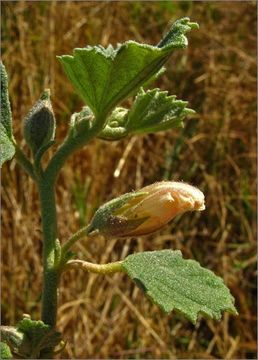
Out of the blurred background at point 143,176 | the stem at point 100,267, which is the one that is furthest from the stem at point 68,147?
the blurred background at point 143,176

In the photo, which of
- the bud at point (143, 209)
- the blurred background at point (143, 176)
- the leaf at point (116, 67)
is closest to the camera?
the leaf at point (116, 67)

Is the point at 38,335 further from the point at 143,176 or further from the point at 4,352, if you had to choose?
the point at 143,176

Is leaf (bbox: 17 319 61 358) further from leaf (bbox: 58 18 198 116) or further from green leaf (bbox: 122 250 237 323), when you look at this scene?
leaf (bbox: 58 18 198 116)

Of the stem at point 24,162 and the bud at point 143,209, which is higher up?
the stem at point 24,162

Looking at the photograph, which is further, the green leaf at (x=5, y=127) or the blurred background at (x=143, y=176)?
the blurred background at (x=143, y=176)

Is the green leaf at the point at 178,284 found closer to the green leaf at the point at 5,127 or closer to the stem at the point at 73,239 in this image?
the stem at the point at 73,239

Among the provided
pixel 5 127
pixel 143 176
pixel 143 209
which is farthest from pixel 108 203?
pixel 143 176

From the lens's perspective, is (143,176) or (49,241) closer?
(49,241)

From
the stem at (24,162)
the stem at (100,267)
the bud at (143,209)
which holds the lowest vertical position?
the stem at (100,267)
